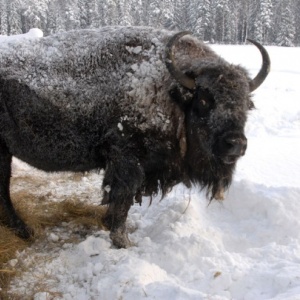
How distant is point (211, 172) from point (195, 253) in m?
0.77

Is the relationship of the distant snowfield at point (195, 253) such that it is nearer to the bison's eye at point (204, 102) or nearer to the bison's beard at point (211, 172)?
the bison's beard at point (211, 172)

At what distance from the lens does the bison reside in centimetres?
346

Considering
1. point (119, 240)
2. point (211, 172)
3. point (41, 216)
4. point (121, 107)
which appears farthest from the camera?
point (41, 216)

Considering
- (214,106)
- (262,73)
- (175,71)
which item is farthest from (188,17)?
(214,106)

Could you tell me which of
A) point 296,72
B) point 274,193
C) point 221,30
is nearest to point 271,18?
point 221,30

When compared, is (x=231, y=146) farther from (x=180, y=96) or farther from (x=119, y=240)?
(x=119, y=240)

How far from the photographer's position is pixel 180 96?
3.46m

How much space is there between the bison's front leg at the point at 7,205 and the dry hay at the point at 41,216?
85 mm

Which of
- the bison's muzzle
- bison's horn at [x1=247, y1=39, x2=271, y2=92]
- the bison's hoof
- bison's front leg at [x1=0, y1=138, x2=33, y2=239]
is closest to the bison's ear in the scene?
the bison's muzzle

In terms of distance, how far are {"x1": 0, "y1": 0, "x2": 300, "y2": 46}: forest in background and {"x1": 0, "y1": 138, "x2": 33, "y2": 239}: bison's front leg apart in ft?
152

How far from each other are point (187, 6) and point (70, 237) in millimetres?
62115

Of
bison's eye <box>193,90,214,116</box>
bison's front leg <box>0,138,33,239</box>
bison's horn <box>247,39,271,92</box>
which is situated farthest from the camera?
bison's front leg <box>0,138,33,239</box>

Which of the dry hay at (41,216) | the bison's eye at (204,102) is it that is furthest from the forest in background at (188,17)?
the bison's eye at (204,102)

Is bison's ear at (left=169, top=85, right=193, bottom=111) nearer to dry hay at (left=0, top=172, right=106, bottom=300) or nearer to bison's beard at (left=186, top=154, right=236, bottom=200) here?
bison's beard at (left=186, top=154, right=236, bottom=200)
